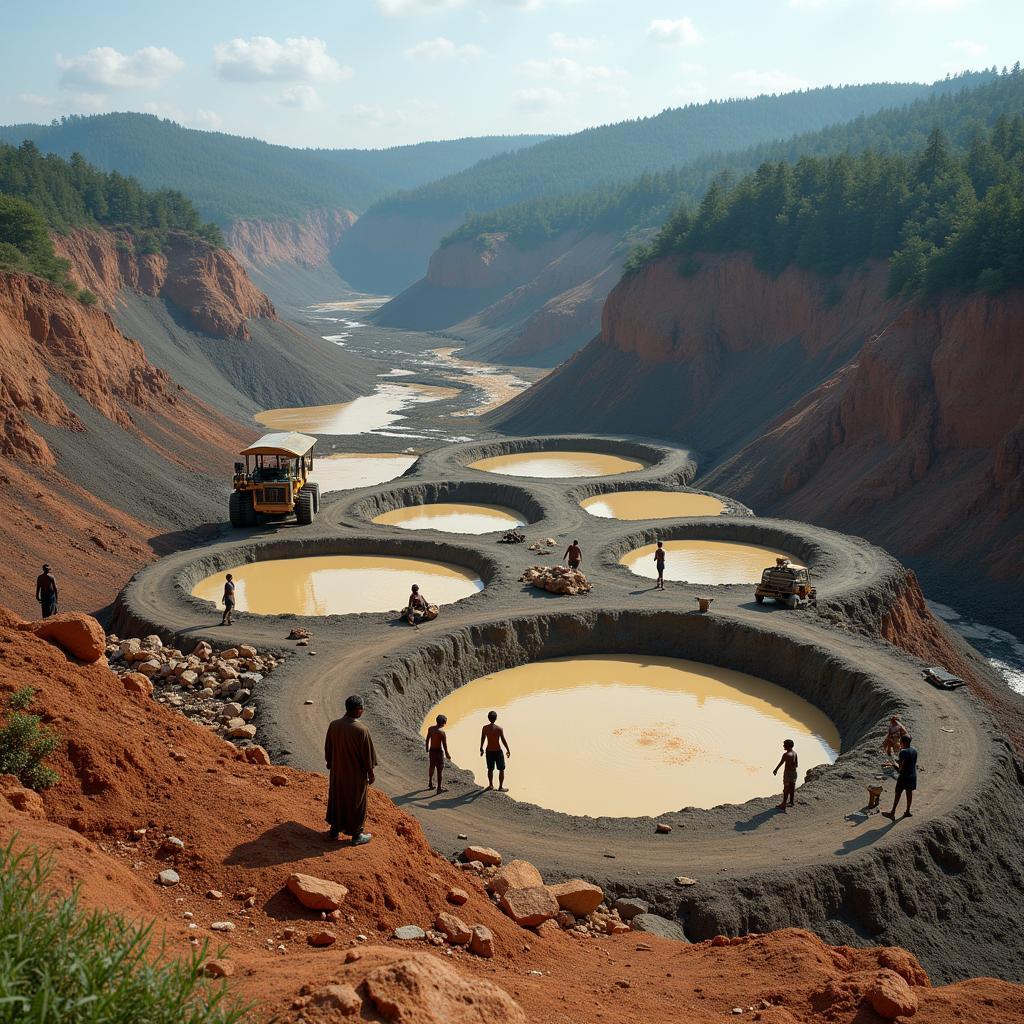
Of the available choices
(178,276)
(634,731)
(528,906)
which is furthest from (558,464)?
(528,906)

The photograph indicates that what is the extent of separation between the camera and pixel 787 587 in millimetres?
29219

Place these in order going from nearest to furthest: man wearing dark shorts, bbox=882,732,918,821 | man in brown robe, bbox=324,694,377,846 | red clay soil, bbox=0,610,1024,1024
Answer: red clay soil, bbox=0,610,1024,1024 → man in brown robe, bbox=324,694,377,846 → man wearing dark shorts, bbox=882,732,918,821

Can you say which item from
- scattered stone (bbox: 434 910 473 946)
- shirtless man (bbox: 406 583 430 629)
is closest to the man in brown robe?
scattered stone (bbox: 434 910 473 946)

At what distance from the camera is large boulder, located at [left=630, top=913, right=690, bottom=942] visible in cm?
1442

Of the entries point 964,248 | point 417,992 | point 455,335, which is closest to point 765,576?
point 417,992

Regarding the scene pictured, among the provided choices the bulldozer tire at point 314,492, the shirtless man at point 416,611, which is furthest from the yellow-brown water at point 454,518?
the shirtless man at point 416,611

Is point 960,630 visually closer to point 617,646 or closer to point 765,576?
point 765,576

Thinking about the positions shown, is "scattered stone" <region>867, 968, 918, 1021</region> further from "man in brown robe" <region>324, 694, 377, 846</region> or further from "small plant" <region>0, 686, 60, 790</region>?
"small plant" <region>0, 686, 60, 790</region>

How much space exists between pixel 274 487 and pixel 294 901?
94.8ft

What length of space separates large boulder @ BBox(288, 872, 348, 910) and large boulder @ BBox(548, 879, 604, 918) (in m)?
4.44

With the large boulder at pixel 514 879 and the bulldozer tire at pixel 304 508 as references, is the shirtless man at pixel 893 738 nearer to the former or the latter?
the large boulder at pixel 514 879

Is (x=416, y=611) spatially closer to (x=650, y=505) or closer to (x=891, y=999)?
(x=891, y=999)

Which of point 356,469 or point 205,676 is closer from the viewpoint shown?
point 205,676

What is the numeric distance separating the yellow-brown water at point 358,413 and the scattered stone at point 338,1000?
62531 mm
